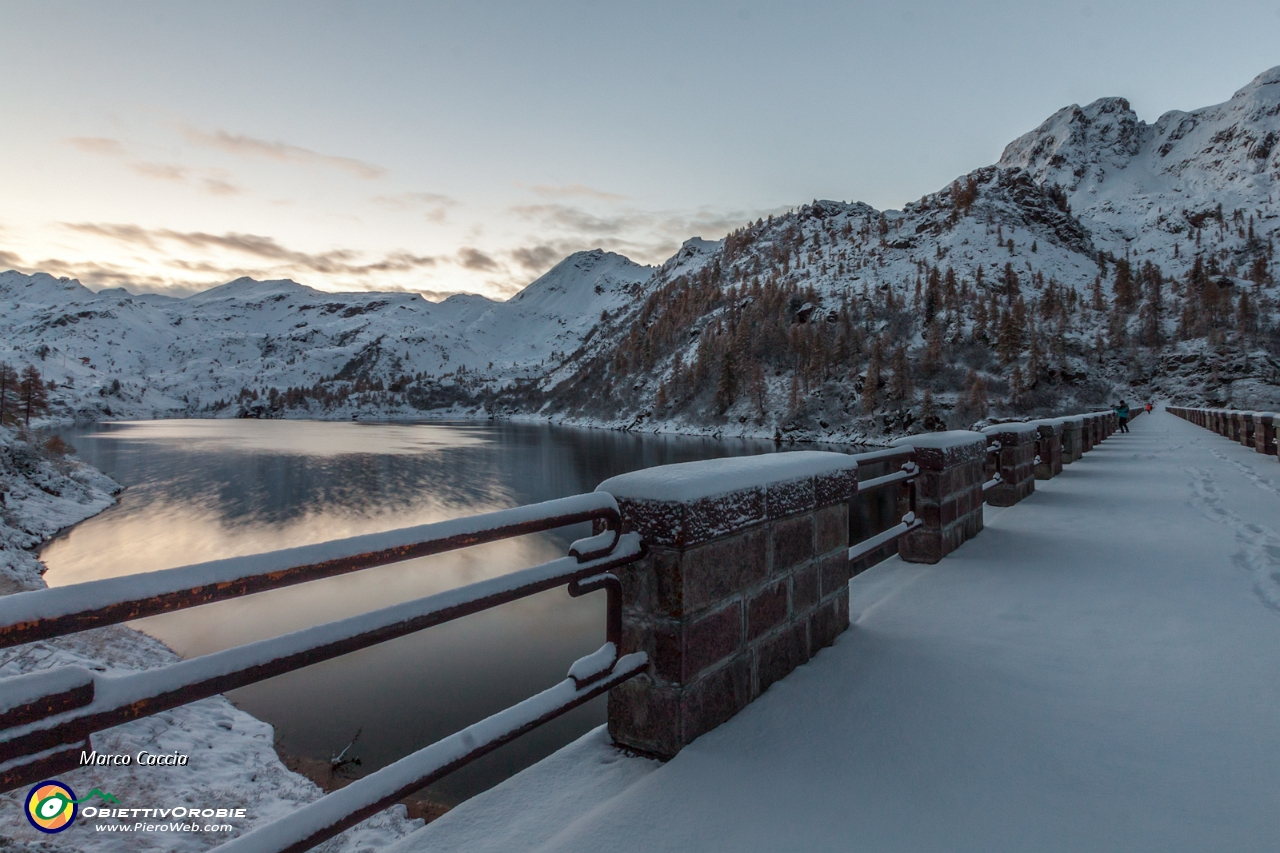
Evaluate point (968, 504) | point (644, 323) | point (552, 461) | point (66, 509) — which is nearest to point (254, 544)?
point (66, 509)

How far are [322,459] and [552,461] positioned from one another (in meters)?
19.2

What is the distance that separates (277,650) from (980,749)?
3.26 meters

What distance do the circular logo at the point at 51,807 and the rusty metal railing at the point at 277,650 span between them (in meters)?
2.49

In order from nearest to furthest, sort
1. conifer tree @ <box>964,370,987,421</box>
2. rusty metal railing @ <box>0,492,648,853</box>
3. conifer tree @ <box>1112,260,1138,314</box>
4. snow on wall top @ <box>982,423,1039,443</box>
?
rusty metal railing @ <box>0,492,648,853</box>, snow on wall top @ <box>982,423,1039,443</box>, conifer tree @ <box>964,370,987,421</box>, conifer tree @ <box>1112,260,1138,314</box>

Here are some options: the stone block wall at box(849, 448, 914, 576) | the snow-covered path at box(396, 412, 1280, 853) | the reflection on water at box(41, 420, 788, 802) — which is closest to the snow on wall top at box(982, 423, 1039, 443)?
the stone block wall at box(849, 448, 914, 576)

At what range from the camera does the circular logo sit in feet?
11.3

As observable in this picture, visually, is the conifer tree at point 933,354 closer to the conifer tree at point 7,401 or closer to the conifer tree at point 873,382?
the conifer tree at point 873,382

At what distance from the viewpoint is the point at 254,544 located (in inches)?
890

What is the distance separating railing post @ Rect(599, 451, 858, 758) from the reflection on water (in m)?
A: 5.24

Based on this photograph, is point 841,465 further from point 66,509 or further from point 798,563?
point 66,509

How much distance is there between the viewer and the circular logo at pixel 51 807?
344 cm

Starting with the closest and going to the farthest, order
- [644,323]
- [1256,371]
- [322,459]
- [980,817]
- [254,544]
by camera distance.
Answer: [980,817], [254,544], [322,459], [1256,371], [644,323]

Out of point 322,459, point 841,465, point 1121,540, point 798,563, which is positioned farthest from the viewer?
point 322,459

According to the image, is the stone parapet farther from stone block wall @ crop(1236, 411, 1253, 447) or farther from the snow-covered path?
the snow-covered path
